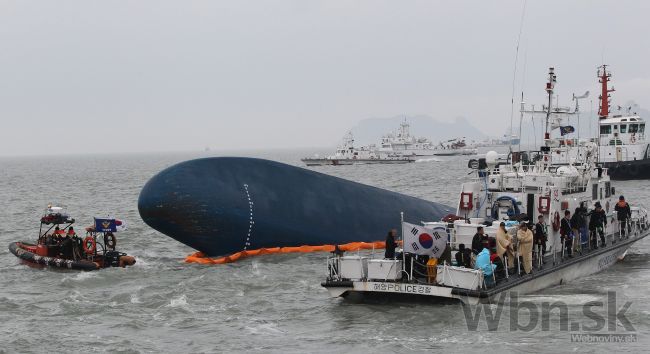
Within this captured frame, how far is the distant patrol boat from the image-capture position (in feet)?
62.4

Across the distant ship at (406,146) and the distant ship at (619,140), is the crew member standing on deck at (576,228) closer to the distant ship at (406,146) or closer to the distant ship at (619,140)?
the distant ship at (619,140)

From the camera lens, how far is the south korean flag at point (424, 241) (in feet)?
63.5

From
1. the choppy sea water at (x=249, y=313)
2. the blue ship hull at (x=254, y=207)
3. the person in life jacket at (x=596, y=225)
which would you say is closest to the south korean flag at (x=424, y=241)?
the choppy sea water at (x=249, y=313)

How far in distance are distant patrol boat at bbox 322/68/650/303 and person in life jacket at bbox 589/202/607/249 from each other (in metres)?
0.13

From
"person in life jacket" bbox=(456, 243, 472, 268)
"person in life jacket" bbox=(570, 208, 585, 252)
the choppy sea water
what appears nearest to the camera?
the choppy sea water

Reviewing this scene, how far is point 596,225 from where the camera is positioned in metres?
25.2

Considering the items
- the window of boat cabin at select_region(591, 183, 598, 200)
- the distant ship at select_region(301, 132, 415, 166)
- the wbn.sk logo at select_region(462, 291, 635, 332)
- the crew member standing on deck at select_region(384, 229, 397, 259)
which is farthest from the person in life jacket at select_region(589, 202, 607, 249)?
the distant ship at select_region(301, 132, 415, 166)

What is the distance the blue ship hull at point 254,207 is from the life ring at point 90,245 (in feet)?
6.88

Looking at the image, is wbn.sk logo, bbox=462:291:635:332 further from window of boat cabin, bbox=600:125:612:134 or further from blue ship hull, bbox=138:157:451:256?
window of boat cabin, bbox=600:125:612:134

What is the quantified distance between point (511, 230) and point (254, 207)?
445 inches

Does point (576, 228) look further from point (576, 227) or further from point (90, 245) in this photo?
point (90, 245)

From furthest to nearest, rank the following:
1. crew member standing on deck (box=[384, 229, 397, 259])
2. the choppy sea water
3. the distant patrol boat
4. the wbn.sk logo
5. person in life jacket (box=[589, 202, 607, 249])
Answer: person in life jacket (box=[589, 202, 607, 249]), crew member standing on deck (box=[384, 229, 397, 259]), the distant patrol boat, the wbn.sk logo, the choppy sea water

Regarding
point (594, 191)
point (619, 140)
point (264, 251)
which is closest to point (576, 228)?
point (594, 191)

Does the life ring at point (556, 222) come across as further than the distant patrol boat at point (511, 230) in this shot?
Yes
